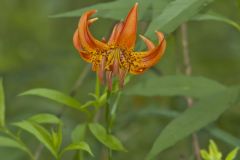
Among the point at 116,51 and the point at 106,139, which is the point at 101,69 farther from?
the point at 106,139

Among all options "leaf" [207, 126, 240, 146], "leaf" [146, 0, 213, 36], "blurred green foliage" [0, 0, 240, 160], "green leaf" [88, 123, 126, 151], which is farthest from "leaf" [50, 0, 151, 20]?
"blurred green foliage" [0, 0, 240, 160]

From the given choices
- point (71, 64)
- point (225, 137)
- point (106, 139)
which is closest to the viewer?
point (106, 139)

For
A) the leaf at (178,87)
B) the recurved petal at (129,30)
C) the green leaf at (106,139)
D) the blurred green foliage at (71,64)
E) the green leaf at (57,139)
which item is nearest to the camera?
the recurved petal at (129,30)

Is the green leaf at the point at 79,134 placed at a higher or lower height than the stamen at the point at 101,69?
lower

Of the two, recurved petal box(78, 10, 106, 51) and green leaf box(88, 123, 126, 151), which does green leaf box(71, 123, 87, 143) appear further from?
recurved petal box(78, 10, 106, 51)

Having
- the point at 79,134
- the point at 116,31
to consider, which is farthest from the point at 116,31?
the point at 79,134

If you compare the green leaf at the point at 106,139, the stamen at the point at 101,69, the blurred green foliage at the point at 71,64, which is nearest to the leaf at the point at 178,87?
the green leaf at the point at 106,139

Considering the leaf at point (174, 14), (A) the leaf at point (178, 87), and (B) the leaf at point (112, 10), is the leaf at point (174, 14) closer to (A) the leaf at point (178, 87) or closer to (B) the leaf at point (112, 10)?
(B) the leaf at point (112, 10)
